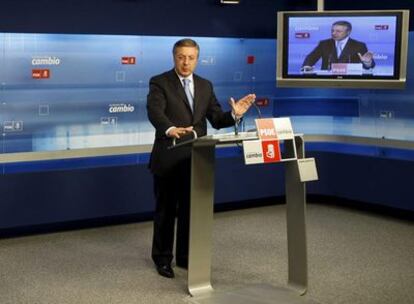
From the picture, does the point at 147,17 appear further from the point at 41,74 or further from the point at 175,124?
the point at 175,124

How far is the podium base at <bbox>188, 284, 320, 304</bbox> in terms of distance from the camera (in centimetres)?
422

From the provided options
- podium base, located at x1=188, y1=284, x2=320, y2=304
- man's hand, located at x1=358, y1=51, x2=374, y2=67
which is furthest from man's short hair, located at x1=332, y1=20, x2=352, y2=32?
podium base, located at x1=188, y1=284, x2=320, y2=304

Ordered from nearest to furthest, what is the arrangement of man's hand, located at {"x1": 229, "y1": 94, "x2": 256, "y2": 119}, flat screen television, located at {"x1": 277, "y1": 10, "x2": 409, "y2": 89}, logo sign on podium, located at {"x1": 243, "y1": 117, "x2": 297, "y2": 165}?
logo sign on podium, located at {"x1": 243, "y1": 117, "x2": 297, "y2": 165}
man's hand, located at {"x1": 229, "y1": 94, "x2": 256, "y2": 119}
flat screen television, located at {"x1": 277, "y1": 10, "x2": 409, "y2": 89}

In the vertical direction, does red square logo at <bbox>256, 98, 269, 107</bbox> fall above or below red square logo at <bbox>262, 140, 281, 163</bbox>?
above

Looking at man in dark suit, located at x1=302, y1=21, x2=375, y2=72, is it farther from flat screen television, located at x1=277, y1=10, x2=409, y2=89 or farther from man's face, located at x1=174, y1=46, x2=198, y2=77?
man's face, located at x1=174, y1=46, x2=198, y2=77

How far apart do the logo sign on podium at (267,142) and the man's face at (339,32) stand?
7.28 ft

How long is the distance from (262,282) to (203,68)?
2.91 meters

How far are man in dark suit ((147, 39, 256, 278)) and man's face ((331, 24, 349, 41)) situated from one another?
1.82 metres

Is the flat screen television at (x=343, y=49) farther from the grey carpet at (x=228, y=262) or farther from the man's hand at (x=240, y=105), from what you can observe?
the man's hand at (x=240, y=105)

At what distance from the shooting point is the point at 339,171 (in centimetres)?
715

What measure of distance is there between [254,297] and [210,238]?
0.48 m

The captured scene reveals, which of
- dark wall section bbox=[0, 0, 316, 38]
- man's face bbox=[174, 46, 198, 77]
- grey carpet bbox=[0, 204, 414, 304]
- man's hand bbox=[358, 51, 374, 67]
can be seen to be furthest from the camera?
man's hand bbox=[358, 51, 374, 67]

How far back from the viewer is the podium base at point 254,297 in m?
4.22

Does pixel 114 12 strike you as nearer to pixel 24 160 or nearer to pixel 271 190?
pixel 24 160
